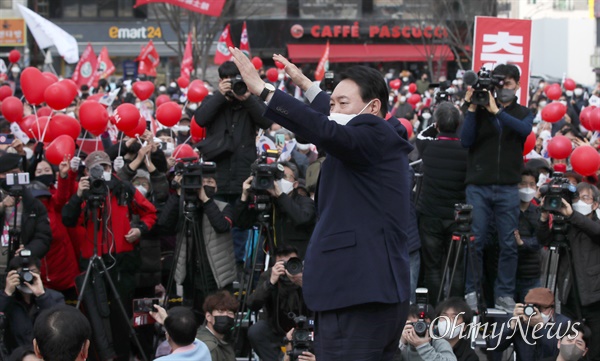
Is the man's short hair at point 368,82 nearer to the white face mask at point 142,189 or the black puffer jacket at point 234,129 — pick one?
the black puffer jacket at point 234,129

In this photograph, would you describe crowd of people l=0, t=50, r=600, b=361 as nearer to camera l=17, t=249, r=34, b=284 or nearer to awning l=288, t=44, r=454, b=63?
camera l=17, t=249, r=34, b=284

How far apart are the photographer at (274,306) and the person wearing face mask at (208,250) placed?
0.71m

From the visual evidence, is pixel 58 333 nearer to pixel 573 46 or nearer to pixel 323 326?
pixel 323 326

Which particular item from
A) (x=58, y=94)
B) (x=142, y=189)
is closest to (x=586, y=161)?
(x=142, y=189)

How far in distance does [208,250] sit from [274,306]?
97 centimetres

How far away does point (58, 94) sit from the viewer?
1019 cm

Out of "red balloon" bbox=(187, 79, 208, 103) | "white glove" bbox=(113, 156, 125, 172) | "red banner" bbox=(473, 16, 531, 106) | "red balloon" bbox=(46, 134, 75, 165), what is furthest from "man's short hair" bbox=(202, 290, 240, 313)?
"red balloon" bbox=(187, 79, 208, 103)

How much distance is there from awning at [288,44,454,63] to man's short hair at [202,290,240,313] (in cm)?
3249

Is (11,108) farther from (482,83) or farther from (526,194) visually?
(526,194)

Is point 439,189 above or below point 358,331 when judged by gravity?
below

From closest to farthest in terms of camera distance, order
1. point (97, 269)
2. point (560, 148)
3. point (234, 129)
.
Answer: point (97, 269), point (234, 129), point (560, 148)

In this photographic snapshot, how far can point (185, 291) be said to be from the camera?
8.53 meters

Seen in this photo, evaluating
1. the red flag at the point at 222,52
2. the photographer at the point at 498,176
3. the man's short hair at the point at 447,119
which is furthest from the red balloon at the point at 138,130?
the red flag at the point at 222,52

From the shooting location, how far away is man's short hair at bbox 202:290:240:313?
7.29 metres
